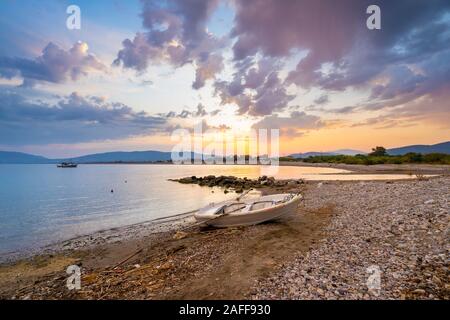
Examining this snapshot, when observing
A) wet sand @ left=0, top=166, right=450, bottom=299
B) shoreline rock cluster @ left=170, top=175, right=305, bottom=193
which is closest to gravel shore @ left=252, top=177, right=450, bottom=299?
wet sand @ left=0, top=166, right=450, bottom=299

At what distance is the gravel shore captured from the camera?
6156 millimetres

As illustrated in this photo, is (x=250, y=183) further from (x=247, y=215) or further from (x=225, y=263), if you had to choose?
(x=225, y=263)

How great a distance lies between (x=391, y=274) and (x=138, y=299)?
716 cm

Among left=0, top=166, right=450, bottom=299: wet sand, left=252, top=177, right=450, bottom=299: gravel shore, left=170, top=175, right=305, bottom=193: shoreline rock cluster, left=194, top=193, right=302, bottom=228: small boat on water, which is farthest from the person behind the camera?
left=170, top=175, right=305, bottom=193: shoreline rock cluster

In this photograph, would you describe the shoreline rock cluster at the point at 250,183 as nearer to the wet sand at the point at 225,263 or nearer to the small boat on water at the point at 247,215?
the small boat on water at the point at 247,215

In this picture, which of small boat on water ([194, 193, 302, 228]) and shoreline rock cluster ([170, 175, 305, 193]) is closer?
small boat on water ([194, 193, 302, 228])

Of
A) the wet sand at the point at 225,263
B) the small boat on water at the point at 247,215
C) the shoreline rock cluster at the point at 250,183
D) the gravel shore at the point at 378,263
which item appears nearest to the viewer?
the gravel shore at the point at 378,263

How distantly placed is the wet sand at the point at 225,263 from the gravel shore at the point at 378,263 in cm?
3

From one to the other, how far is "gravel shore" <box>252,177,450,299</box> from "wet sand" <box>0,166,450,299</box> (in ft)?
0.11

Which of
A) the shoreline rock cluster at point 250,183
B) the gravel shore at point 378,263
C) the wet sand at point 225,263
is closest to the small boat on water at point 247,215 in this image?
the wet sand at point 225,263

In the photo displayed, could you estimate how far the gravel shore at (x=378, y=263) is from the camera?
6156mm

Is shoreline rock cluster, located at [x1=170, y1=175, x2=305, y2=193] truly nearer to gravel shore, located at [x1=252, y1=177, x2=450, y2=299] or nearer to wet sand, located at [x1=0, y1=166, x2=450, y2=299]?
wet sand, located at [x1=0, y1=166, x2=450, y2=299]

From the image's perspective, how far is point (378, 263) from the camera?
773 centimetres
